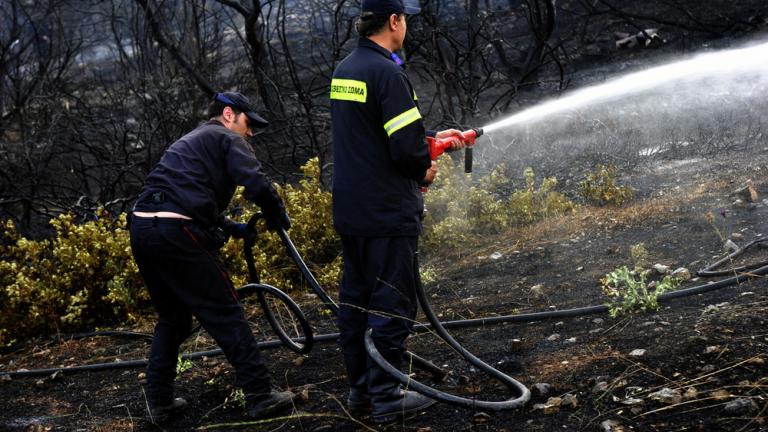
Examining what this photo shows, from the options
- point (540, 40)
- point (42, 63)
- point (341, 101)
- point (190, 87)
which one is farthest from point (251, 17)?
point (341, 101)

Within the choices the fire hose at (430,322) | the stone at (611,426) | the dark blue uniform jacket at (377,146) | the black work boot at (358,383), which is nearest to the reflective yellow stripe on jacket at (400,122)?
the dark blue uniform jacket at (377,146)

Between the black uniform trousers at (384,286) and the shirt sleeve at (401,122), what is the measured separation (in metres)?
0.40

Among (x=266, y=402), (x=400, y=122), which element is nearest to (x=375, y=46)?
(x=400, y=122)

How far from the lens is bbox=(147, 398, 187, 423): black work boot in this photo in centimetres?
424

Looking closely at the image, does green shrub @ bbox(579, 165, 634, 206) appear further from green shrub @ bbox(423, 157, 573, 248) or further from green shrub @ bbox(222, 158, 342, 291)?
green shrub @ bbox(222, 158, 342, 291)

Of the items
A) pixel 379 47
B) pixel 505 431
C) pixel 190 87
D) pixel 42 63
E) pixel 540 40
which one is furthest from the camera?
pixel 42 63

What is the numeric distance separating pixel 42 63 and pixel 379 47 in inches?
412

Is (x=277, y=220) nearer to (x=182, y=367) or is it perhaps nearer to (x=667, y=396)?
(x=182, y=367)

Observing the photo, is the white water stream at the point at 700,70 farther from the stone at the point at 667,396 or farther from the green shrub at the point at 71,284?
the stone at the point at 667,396

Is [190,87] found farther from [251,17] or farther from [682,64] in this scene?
[682,64]

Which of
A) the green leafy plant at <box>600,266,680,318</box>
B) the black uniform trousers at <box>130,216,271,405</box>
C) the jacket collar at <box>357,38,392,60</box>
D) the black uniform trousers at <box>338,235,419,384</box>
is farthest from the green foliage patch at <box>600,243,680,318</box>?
the black uniform trousers at <box>130,216,271,405</box>

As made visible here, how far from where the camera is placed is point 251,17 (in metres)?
9.18

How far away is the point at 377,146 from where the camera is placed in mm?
3582

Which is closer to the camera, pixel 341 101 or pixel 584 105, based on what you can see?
pixel 341 101
